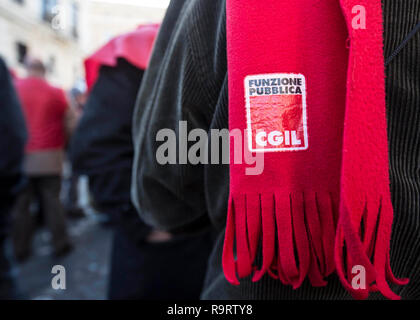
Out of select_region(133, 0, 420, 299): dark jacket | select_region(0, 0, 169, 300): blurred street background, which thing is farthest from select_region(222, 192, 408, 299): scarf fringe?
select_region(0, 0, 169, 300): blurred street background

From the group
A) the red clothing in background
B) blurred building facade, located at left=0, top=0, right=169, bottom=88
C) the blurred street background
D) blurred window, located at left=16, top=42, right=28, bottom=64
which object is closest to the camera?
the blurred street background

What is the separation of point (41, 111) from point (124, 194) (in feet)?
6.77

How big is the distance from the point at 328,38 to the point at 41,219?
151 inches

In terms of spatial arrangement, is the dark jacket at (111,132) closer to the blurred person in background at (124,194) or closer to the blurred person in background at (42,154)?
the blurred person in background at (124,194)

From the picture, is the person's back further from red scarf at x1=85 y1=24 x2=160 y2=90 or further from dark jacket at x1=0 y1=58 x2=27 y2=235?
red scarf at x1=85 y1=24 x2=160 y2=90

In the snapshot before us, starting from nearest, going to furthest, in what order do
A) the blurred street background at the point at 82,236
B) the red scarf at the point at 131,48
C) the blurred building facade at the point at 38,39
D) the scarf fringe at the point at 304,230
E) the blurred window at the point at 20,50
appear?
the scarf fringe at the point at 304,230 → the red scarf at the point at 131,48 → the blurred street background at the point at 82,236 → the blurred building facade at the point at 38,39 → the blurred window at the point at 20,50

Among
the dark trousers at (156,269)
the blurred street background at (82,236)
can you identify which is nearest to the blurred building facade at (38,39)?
the blurred street background at (82,236)

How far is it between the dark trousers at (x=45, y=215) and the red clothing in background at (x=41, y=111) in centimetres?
37

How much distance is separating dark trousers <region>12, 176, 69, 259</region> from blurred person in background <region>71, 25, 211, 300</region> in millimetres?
1956

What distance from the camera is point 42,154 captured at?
115 inches

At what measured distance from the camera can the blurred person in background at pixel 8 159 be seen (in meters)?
1.79

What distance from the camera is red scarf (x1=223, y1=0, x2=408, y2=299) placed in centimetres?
51

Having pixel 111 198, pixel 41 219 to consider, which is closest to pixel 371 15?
pixel 111 198
